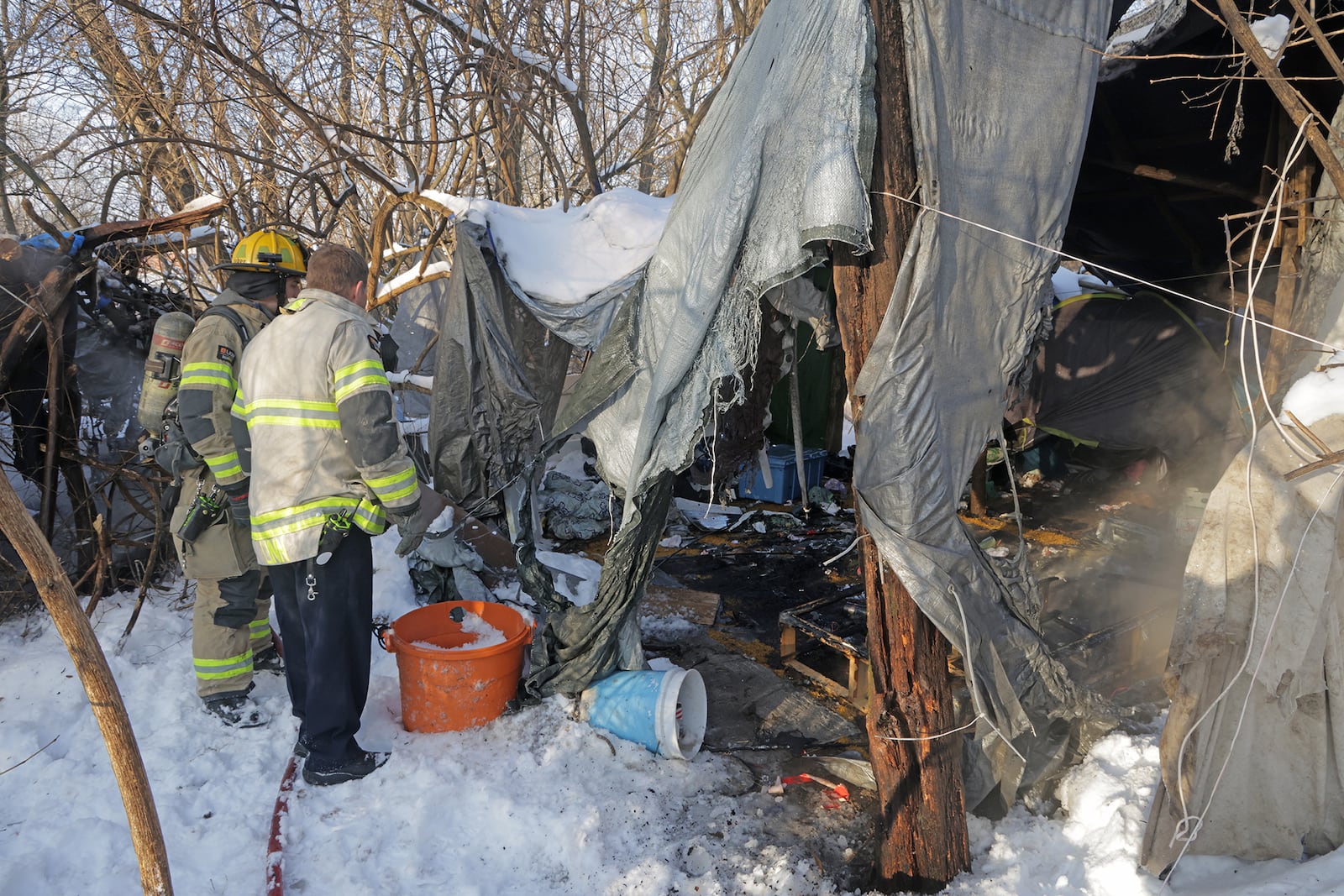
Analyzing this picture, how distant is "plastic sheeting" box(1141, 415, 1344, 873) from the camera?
104 inches

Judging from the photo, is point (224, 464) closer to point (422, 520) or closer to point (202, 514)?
point (202, 514)

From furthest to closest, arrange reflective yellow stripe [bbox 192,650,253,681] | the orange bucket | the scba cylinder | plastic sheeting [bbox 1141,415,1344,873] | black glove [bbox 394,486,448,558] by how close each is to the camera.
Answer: black glove [bbox 394,486,448,558]
the scba cylinder
reflective yellow stripe [bbox 192,650,253,681]
the orange bucket
plastic sheeting [bbox 1141,415,1344,873]

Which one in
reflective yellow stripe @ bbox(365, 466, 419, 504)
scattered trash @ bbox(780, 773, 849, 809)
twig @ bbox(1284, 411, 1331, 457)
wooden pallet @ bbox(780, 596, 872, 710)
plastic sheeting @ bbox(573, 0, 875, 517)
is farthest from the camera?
wooden pallet @ bbox(780, 596, 872, 710)

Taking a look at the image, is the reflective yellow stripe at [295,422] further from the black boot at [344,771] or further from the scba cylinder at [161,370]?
the black boot at [344,771]

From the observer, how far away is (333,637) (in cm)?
349

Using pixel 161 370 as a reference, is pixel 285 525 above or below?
below

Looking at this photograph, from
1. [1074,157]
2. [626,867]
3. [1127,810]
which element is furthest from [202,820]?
[1074,157]

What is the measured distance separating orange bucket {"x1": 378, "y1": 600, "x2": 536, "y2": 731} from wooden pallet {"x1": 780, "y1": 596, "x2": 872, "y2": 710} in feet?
5.76

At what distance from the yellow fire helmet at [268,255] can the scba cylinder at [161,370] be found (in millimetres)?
398

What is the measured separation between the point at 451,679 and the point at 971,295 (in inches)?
113

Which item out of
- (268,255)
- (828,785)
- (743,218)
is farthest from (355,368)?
(828,785)

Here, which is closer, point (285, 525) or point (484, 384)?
point (285, 525)

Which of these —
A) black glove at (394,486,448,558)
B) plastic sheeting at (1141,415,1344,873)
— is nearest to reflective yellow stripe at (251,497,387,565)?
black glove at (394,486,448,558)

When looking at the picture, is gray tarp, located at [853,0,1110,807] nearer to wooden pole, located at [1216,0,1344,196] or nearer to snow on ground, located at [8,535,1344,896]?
snow on ground, located at [8,535,1344,896]
